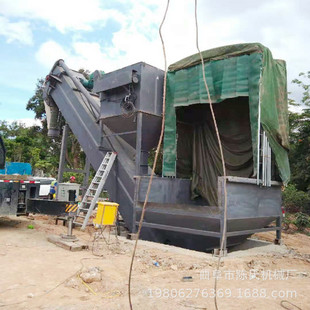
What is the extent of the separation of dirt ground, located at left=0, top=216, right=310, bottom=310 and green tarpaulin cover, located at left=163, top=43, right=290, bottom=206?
2167 mm

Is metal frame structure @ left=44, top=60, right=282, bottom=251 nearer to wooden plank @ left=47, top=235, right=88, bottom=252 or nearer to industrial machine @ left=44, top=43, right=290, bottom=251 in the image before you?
industrial machine @ left=44, top=43, right=290, bottom=251

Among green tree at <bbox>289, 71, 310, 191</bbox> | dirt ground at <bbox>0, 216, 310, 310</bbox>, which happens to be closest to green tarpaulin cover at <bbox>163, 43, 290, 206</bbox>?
dirt ground at <bbox>0, 216, 310, 310</bbox>

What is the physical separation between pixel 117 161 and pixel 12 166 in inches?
166

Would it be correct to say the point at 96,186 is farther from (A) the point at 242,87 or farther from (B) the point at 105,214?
(A) the point at 242,87

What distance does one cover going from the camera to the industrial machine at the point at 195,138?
A: 266 inches

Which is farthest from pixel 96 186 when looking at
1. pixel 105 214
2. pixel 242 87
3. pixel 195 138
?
pixel 242 87

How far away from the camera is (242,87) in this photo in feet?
22.6

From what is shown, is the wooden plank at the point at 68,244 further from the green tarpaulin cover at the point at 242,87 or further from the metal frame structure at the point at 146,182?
the green tarpaulin cover at the point at 242,87

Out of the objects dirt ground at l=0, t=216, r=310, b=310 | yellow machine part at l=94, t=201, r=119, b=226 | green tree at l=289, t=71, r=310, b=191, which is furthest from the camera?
green tree at l=289, t=71, r=310, b=191

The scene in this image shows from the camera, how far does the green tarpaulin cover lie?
669cm

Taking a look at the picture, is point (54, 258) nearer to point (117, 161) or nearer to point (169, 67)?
point (117, 161)

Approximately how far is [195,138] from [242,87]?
2.95 metres

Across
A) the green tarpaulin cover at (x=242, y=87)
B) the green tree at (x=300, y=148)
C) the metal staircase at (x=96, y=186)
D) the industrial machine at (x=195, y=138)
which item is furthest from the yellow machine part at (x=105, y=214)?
the green tree at (x=300, y=148)

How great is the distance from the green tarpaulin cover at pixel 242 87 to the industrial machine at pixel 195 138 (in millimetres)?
23
